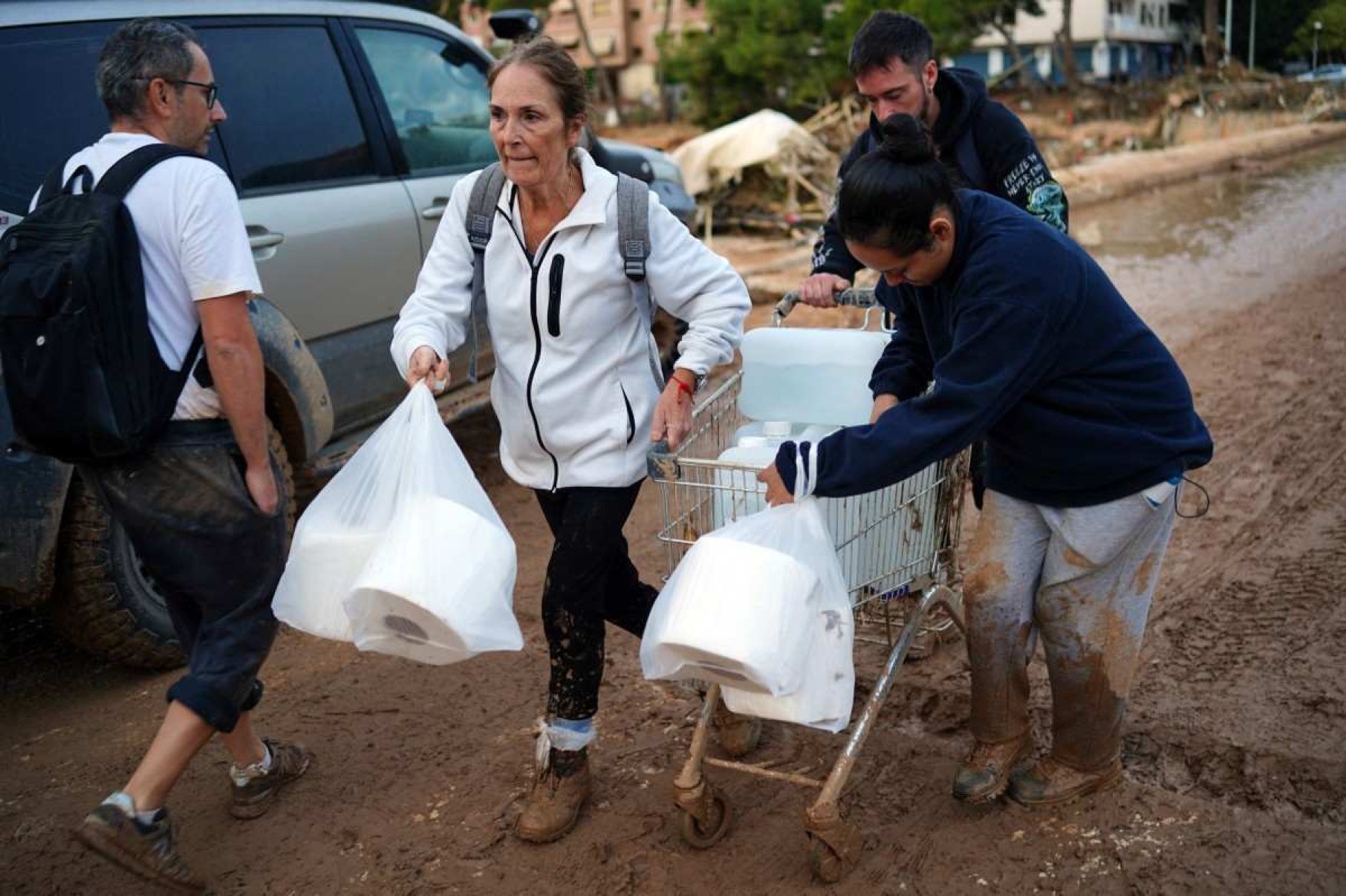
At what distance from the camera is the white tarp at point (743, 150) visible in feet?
58.6

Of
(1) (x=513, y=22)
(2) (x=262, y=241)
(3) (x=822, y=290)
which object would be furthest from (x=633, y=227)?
(1) (x=513, y=22)

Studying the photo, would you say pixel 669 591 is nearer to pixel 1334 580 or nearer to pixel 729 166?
pixel 1334 580

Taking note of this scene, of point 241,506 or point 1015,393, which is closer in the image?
point 1015,393

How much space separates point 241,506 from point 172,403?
0.32 metres

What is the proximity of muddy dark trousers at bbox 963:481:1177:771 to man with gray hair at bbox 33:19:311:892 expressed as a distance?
188 cm

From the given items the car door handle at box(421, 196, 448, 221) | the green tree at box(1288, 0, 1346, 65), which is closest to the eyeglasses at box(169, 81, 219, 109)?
the car door handle at box(421, 196, 448, 221)

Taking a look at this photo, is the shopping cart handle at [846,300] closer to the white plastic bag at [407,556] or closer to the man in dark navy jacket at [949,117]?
the man in dark navy jacket at [949,117]

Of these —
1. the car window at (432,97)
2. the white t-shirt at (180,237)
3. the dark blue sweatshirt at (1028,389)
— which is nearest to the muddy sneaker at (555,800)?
the dark blue sweatshirt at (1028,389)

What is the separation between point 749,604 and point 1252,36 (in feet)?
220

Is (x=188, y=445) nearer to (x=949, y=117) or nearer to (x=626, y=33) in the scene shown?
(x=949, y=117)

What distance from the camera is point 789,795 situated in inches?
137

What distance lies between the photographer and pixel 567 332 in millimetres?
3074

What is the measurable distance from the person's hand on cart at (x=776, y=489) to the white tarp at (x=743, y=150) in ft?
50.9

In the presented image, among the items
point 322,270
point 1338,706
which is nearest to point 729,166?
point 322,270
